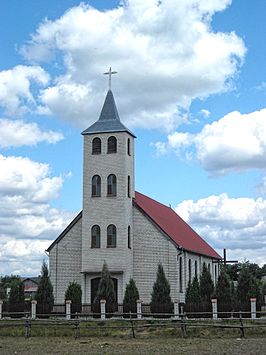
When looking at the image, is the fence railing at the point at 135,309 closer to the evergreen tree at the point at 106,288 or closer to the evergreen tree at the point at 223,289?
the evergreen tree at the point at 106,288

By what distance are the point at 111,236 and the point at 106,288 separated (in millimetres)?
4007

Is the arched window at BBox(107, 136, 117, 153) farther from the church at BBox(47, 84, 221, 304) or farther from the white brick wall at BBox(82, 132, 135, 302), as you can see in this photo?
the white brick wall at BBox(82, 132, 135, 302)

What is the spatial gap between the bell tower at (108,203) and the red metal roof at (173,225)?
194cm

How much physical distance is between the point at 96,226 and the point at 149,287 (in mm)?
5400

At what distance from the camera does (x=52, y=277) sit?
42.0 m

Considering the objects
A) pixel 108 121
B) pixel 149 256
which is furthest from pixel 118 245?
pixel 108 121

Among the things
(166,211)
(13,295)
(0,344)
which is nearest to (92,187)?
(13,295)

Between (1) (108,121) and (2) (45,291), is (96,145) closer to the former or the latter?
(1) (108,121)

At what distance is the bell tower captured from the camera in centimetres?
4047

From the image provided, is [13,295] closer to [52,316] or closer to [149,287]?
[52,316]

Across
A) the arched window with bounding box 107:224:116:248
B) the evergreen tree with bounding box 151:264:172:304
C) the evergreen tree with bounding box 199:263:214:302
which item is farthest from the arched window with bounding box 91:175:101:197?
the evergreen tree with bounding box 199:263:214:302

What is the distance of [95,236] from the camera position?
135ft

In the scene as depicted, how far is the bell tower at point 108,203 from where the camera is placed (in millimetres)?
40469

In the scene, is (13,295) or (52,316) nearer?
(52,316)
